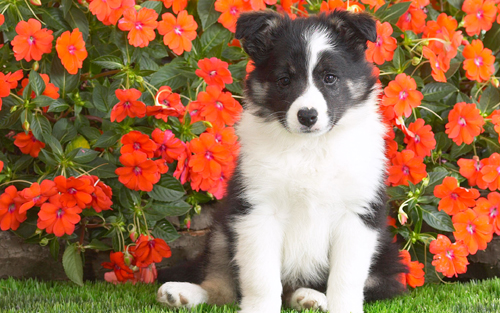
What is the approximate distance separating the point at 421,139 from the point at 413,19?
86 cm

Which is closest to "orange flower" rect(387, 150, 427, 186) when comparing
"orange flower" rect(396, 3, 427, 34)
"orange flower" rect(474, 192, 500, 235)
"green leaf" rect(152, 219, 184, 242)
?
"orange flower" rect(474, 192, 500, 235)

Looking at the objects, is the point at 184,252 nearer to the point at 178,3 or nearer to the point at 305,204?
the point at 305,204

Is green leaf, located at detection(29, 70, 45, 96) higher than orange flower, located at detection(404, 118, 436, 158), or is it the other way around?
green leaf, located at detection(29, 70, 45, 96)

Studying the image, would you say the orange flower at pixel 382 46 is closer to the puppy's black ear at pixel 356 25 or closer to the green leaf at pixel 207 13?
the puppy's black ear at pixel 356 25

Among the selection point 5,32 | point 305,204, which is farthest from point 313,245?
point 5,32

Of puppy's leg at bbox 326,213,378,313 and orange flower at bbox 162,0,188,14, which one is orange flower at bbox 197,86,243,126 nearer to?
orange flower at bbox 162,0,188,14

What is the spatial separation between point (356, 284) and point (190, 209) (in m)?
1.38

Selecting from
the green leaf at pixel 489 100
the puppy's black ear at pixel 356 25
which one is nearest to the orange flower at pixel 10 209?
the puppy's black ear at pixel 356 25

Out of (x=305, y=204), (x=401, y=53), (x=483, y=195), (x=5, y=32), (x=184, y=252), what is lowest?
(x=184, y=252)

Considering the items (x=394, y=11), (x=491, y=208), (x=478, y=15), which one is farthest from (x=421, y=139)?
(x=478, y=15)

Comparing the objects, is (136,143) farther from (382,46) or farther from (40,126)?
(382,46)

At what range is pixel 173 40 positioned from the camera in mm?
3475

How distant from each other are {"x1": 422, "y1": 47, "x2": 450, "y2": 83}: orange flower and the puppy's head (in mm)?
652

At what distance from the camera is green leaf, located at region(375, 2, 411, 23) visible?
12.1 ft
